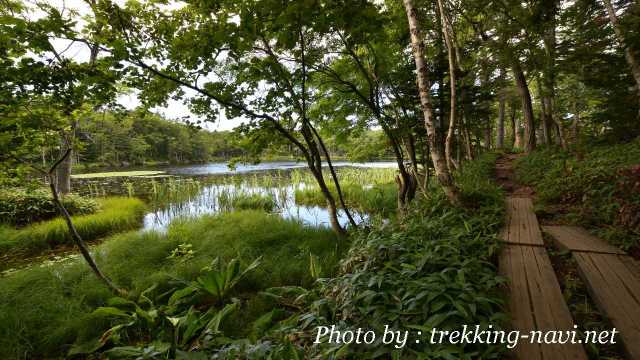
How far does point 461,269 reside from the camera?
6.84ft

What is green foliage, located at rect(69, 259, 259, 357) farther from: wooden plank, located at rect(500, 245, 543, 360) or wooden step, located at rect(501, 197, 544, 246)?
wooden step, located at rect(501, 197, 544, 246)

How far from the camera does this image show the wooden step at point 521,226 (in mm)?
2926

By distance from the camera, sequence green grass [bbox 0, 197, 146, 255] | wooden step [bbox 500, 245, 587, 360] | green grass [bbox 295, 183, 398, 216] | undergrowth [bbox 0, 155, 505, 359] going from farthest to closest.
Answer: green grass [bbox 295, 183, 398, 216], green grass [bbox 0, 197, 146, 255], undergrowth [bbox 0, 155, 505, 359], wooden step [bbox 500, 245, 587, 360]

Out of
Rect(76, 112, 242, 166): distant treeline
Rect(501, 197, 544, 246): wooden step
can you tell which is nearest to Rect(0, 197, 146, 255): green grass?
Rect(501, 197, 544, 246): wooden step

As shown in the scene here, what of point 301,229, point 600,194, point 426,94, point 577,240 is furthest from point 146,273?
point 600,194

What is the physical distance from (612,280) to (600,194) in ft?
8.70

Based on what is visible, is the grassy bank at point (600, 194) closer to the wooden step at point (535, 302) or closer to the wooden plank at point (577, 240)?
the wooden plank at point (577, 240)

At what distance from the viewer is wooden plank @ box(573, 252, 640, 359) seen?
1.57 metres

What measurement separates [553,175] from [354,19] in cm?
567

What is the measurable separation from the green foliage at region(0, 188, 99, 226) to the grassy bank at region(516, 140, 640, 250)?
12399mm

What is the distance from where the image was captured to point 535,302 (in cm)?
192

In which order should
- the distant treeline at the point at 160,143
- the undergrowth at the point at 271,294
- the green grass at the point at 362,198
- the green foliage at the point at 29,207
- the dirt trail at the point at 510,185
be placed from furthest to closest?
the green grass at the point at 362,198
the green foliage at the point at 29,207
the dirt trail at the point at 510,185
the distant treeline at the point at 160,143
the undergrowth at the point at 271,294

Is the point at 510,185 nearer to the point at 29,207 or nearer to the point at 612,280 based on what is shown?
the point at 612,280

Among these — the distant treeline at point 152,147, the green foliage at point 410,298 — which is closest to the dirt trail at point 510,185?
the green foliage at point 410,298
